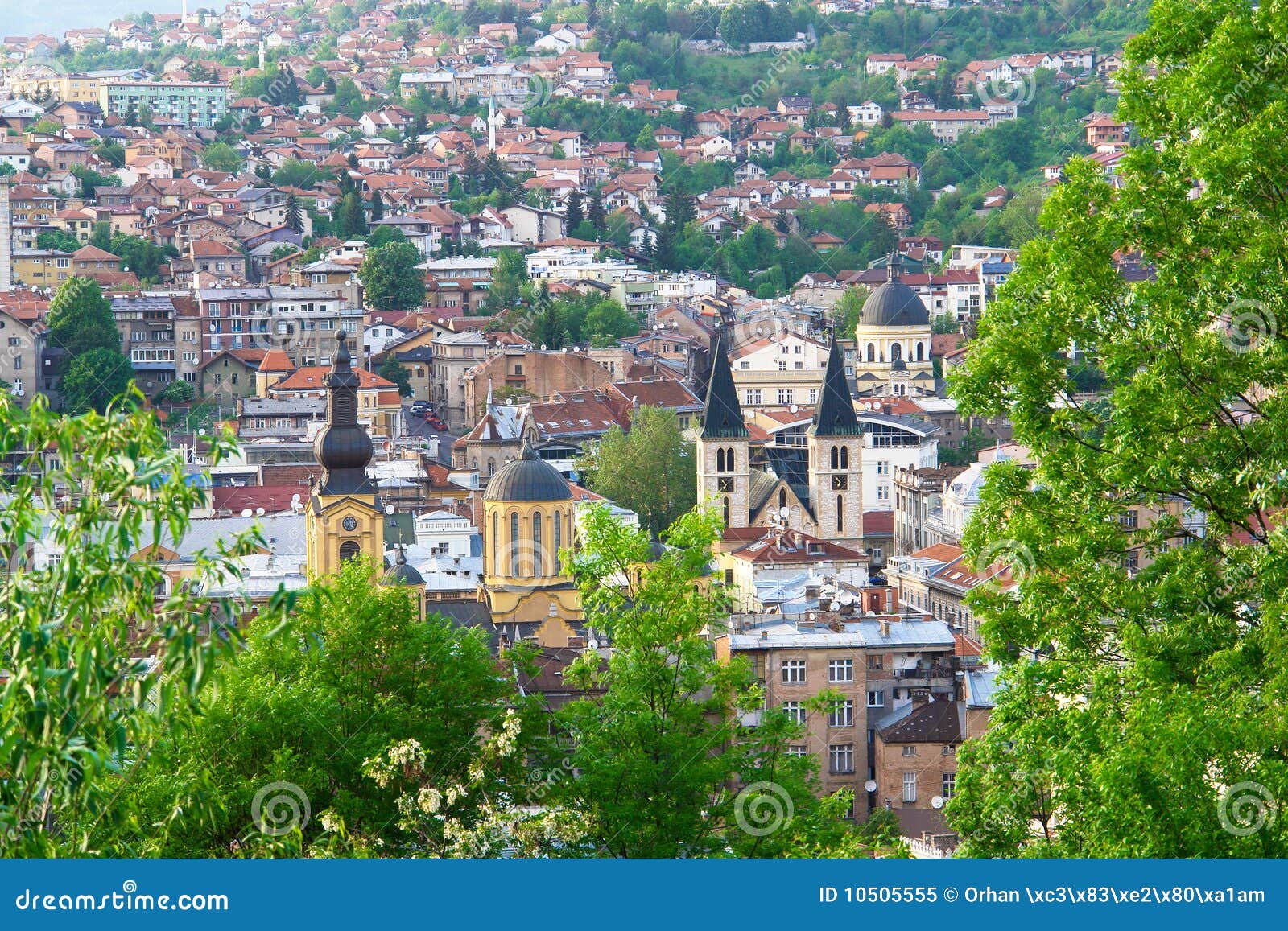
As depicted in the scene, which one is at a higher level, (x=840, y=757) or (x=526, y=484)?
(x=526, y=484)

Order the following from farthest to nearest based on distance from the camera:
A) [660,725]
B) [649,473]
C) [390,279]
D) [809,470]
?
[390,279]
[649,473]
[809,470]
[660,725]

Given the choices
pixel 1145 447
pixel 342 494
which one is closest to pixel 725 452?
pixel 342 494

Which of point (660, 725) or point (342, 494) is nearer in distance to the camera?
point (660, 725)

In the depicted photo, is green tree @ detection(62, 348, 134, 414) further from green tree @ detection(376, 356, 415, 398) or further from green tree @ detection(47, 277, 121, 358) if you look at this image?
green tree @ detection(376, 356, 415, 398)

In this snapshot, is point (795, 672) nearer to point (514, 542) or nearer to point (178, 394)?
point (514, 542)

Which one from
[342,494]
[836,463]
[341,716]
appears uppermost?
[341,716]

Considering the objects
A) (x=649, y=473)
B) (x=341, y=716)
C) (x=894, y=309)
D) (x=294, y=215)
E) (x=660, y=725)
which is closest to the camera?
(x=660, y=725)

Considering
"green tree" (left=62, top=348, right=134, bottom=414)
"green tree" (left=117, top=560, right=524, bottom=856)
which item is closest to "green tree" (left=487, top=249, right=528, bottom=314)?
"green tree" (left=62, top=348, right=134, bottom=414)

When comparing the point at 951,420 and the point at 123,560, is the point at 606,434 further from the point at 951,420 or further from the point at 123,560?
the point at 123,560
